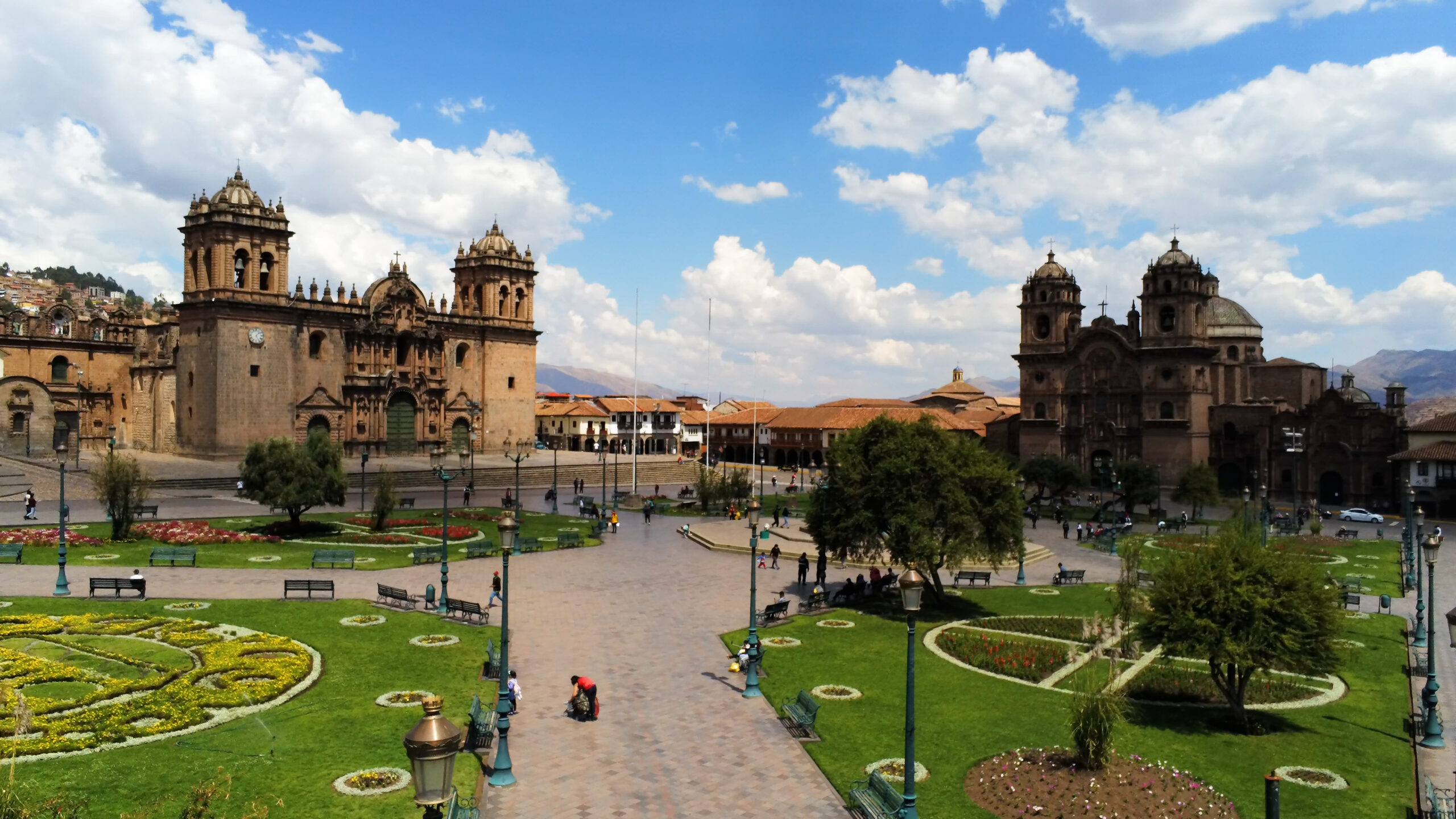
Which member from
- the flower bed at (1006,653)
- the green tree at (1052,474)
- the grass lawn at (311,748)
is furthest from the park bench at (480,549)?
the green tree at (1052,474)

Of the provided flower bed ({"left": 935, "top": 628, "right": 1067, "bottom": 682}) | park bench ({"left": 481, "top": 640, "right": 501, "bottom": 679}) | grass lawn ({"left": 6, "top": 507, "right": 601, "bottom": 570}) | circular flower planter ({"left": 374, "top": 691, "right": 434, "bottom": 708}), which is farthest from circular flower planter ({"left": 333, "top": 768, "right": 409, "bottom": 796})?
flower bed ({"left": 935, "top": 628, "right": 1067, "bottom": 682})

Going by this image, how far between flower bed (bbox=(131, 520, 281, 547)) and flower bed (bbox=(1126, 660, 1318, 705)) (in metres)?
31.3

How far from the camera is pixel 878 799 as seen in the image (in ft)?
44.6

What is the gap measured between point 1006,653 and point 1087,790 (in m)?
9.05

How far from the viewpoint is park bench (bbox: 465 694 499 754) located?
1597 centimetres

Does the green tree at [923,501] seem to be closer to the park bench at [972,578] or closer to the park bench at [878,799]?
the park bench at [972,578]

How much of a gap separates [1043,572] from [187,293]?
55.5 meters

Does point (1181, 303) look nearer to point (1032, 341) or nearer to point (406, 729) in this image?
point (1032, 341)

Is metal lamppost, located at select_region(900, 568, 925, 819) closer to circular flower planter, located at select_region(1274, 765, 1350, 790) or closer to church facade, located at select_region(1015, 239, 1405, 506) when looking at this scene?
circular flower planter, located at select_region(1274, 765, 1350, 790)

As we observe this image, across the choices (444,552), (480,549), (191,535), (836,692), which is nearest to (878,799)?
(836,692)

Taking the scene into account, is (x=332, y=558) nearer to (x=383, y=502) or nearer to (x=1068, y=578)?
(x=383, y=502)

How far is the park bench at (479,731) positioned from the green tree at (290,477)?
24.2 metres

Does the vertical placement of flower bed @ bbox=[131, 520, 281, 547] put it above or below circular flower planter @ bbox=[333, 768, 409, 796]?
above

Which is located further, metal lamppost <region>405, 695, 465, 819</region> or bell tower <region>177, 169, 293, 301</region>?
bell tower <region>177, 169, 293, 301</region>
